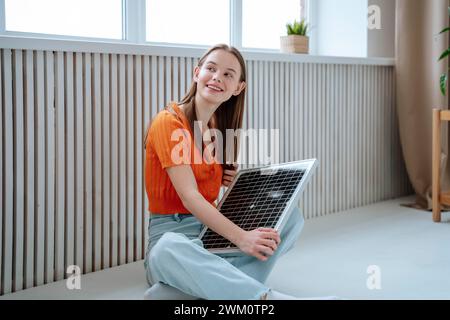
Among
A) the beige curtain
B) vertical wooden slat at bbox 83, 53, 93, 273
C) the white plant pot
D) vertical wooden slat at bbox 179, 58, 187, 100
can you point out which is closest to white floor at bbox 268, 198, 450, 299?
the beige curtain

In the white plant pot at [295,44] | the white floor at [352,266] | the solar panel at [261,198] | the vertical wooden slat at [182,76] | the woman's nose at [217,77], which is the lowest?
the white floor at [352,266]

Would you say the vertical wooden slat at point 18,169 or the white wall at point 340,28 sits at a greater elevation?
the white wall at point 340,28

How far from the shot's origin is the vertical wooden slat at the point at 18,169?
1595 millimetres

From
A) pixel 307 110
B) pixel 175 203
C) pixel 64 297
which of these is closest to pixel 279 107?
pixel 307 110

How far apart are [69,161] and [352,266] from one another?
0.93 meters

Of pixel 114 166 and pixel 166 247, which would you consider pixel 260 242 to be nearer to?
pixel 166 247

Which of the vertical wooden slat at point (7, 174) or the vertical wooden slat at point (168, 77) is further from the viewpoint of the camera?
the vertical wooden slat at point (168, 77)

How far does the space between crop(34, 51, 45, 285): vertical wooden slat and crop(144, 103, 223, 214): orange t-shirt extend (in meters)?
0.31

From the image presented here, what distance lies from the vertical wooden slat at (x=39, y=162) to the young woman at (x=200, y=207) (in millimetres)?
314

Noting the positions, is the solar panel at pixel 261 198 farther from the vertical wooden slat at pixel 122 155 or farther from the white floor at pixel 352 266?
the vertical wooden slat at pixel 122 155

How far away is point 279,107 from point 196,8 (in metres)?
0.57
